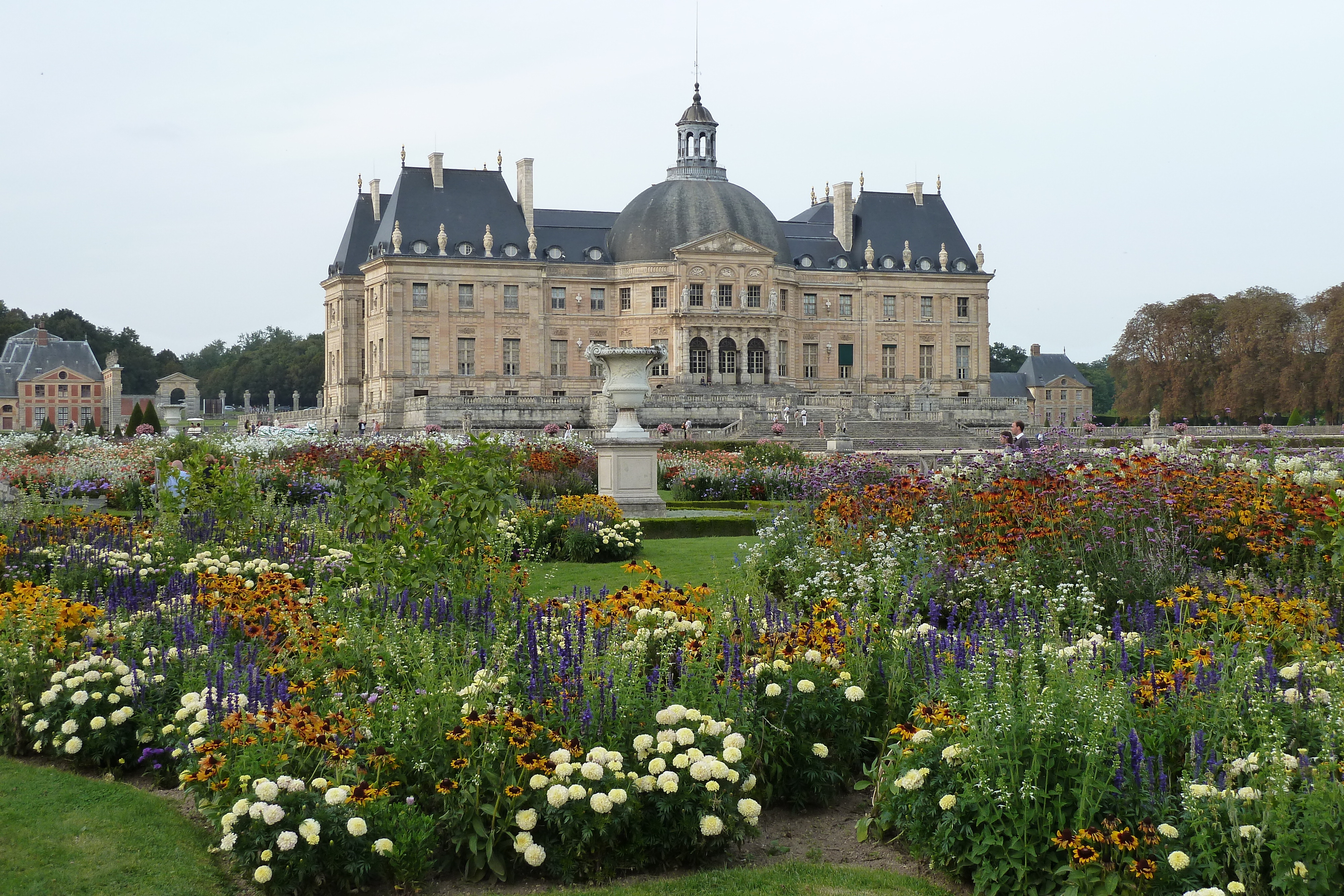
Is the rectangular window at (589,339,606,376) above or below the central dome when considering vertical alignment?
below

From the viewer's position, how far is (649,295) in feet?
193

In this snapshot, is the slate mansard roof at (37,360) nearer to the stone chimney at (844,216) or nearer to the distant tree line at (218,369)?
the distant tree line at (218,369)

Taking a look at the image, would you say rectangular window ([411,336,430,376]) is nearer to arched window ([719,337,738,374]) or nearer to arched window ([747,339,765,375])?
arched window ([719,337,738,374])

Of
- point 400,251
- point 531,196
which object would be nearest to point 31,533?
point 400,251

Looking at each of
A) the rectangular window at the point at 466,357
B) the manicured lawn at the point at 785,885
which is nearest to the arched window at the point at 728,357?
the rectangular window at the point at 466,357

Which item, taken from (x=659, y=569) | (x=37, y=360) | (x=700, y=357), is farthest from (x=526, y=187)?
(x=659, y=569)

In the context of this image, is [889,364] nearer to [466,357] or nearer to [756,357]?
[756,357]

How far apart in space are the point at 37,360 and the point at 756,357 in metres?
51.9

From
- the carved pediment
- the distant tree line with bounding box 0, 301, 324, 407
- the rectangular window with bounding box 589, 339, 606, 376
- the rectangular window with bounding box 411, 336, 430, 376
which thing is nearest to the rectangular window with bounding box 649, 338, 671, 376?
the carved pediment

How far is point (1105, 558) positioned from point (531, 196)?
52761 millimetres

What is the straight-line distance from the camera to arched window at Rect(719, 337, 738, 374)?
59125 millimetres

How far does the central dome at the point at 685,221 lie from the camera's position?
58.9 m

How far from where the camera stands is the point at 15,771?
6.39 meters

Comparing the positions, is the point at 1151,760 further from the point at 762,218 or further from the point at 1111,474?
the point at 762,218
